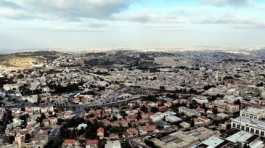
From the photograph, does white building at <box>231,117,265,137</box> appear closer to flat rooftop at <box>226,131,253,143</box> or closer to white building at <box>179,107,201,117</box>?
flat rooftop at <box>226,131,253,143</box>

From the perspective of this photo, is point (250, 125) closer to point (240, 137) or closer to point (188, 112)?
point (240, 137)

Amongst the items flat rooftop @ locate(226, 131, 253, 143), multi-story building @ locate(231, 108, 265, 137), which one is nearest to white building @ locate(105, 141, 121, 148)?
flat rooftop @ locate(226, 131, 253, 143)

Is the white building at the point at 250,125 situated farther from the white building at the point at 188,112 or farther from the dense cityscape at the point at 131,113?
the white building at the point at 188,112

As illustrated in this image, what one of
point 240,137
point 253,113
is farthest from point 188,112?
point 240,137

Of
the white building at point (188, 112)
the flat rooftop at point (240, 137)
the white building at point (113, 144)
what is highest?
the white building at point (188, 112)

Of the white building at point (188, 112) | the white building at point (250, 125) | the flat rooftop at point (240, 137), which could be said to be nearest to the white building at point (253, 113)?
the white building at point (250, 125)

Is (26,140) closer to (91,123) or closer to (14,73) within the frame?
(91,123)

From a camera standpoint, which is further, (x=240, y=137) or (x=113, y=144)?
(x=240, y=137)

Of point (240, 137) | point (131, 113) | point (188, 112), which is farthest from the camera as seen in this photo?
point (188, 112)

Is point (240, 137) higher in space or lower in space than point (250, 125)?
lower

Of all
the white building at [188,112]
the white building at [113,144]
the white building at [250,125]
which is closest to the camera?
the white building at [113,144]

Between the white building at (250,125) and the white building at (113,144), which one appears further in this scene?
the white building at (250,125)

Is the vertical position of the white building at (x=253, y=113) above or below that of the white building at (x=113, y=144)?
above
